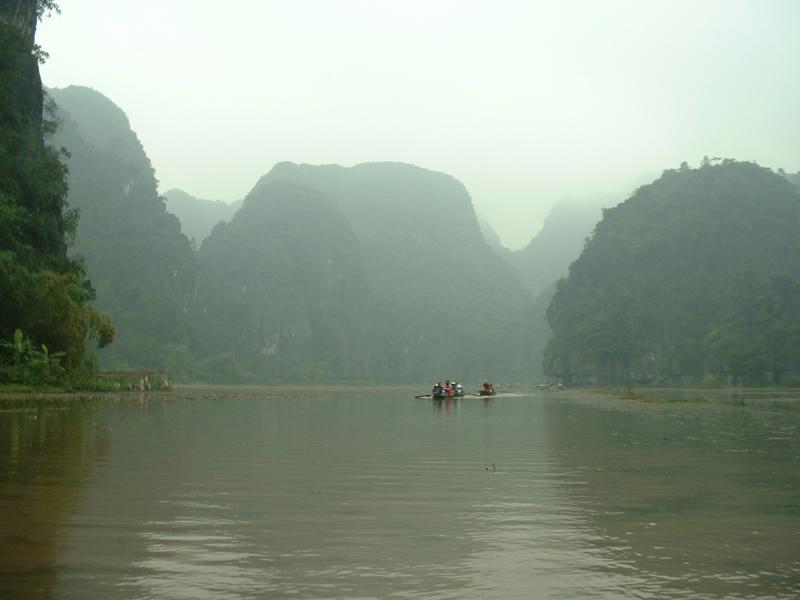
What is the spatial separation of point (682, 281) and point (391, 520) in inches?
4532

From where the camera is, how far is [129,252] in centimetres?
13738

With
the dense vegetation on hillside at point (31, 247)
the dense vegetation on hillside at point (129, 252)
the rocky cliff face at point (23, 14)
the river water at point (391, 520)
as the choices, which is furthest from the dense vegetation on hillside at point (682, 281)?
the river water at point (391, 520)

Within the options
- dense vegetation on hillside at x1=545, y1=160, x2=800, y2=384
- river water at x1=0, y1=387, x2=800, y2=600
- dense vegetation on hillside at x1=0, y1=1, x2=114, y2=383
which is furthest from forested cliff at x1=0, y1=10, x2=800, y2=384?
river water at x1=0, y1=387, x2=800, y2=600

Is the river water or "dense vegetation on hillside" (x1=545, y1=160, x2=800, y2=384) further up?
"dense vegetation on hillside" (x1=545, y1=160, x2=800, y2=384)

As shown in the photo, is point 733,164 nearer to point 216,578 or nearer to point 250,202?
point 250,202

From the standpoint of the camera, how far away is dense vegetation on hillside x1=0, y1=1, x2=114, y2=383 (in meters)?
32.7

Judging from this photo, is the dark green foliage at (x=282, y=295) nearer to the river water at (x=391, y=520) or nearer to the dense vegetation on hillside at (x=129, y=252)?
the dense vegetation on hillside at (x=129, y=252)

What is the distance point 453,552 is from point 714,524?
274cm

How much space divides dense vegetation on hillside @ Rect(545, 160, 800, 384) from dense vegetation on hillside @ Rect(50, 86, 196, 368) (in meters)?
64.3

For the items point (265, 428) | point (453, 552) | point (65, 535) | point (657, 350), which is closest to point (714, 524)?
point (453, 552)

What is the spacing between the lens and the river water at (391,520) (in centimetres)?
511

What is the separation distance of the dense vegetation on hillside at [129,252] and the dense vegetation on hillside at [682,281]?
64.3 metres

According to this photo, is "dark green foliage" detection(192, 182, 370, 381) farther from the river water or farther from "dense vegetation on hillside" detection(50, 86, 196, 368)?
the river water

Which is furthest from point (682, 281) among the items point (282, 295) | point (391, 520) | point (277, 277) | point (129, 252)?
point (391, 520)
